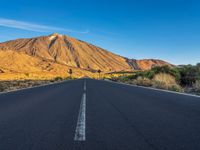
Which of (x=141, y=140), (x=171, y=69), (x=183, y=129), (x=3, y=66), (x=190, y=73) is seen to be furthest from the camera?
(x=3, y=66)

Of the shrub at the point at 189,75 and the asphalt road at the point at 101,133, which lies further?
the shrub at the point at 189,75

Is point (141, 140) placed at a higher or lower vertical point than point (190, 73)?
lower

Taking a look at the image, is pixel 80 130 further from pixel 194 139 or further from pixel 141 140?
pixel 194 139

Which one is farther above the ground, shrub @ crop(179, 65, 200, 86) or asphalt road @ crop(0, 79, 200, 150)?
shrub @ crop(179, 65, 200, 86)

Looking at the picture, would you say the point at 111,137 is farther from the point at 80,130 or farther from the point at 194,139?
the point at 194,139

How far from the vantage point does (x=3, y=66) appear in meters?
100

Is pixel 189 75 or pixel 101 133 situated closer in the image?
pixel 101 133

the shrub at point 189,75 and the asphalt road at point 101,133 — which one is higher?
the shrub at point 189,75

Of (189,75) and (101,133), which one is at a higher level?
(189,75)

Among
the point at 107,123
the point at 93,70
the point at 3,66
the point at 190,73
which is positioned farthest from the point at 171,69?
the point at 93,70

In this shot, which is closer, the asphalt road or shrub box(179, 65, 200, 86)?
the asphalt road

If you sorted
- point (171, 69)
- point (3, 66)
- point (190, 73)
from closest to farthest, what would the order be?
point (190, 73)
point (171, 69)
point (3, 66)

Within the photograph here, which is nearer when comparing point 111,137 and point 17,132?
point 111,137

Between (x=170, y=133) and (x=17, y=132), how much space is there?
317 cm
